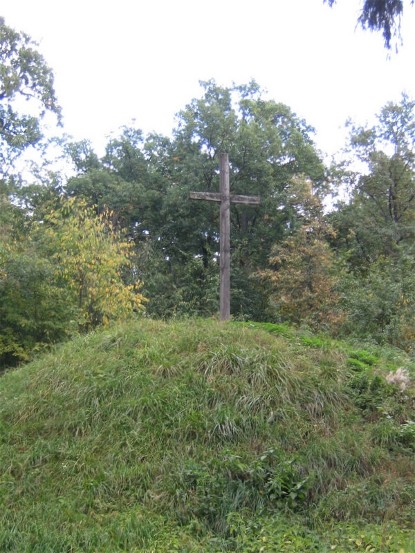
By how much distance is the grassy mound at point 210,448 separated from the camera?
4.69 meters

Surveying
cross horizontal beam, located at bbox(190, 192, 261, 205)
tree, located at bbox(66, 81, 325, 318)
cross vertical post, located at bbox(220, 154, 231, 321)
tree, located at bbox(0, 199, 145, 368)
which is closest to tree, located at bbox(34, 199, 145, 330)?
tree, located at bbox(0, 199, 145, 368)

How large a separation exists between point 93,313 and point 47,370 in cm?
596

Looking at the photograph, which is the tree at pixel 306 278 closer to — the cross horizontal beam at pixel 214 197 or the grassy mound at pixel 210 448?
the cross horizontal beam at pixel 214 197

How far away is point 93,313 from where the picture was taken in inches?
532

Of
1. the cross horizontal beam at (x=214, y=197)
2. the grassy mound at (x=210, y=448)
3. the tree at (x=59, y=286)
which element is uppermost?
the cross horizontal beam at (x=214, y=197)

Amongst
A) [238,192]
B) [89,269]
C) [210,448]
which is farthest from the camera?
[238,192]

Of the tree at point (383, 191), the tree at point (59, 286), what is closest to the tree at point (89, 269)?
the tree at point (59, 286)

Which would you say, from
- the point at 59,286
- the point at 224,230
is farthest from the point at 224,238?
the point at 59,286

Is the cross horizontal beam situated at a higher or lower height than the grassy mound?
higher

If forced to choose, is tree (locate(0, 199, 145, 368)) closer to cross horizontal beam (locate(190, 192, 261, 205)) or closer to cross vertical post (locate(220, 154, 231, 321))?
cross vertical post (locate(220, 154, 231, 321))

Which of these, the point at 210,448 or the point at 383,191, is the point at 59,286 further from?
the point at 383,191

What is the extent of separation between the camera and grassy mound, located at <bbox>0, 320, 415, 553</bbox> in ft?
15.4

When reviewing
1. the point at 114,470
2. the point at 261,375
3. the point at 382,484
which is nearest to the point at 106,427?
the point at 114,470

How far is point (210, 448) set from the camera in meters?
5.71
